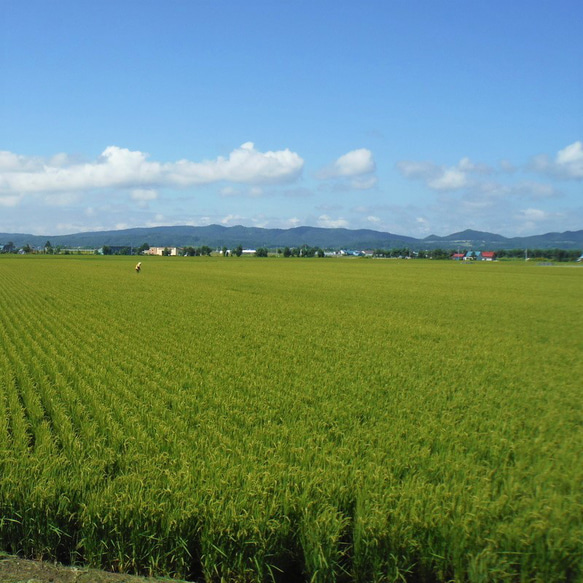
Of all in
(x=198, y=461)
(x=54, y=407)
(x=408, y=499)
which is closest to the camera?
(x=408, y=499)

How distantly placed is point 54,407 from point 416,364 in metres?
7.52

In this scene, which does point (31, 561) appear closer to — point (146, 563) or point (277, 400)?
point (146, 563)

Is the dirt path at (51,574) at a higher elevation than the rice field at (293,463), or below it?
below

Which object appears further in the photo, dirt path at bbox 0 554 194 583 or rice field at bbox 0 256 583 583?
rice field at bbox 0 256 583 583

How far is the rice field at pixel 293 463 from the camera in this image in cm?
427

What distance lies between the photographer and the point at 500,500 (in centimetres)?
→ 471

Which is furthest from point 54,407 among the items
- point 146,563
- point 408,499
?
point 408,499

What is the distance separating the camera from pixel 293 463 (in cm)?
559

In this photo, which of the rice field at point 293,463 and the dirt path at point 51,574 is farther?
the rice field at point 293,463

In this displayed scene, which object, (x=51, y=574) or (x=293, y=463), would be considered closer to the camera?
(x=51, y=574)

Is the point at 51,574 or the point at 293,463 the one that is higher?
the point at 293,463

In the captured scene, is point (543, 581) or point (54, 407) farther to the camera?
point (54, 407)

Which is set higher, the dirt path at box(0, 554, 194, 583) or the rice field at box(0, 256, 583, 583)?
the rice field at box(0, 256, 583, 583)

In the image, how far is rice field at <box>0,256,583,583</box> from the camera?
14.0 feet
